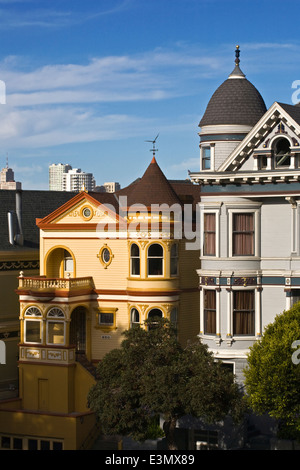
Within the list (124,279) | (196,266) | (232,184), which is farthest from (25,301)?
(232,184)

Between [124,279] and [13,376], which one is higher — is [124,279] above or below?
above

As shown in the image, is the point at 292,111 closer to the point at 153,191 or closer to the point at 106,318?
the point at 153,191

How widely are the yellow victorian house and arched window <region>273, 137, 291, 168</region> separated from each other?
6.95m

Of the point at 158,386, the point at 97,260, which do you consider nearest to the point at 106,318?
the point at 97,260

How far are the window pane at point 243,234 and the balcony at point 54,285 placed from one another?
345 inches

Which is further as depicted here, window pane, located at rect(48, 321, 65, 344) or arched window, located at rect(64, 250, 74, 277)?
arched window, located at rect(64, 250, 74, 277)

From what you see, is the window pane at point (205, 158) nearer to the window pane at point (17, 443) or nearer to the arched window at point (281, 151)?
the arched window at point (281, 151)

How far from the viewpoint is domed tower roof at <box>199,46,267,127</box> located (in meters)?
44.9

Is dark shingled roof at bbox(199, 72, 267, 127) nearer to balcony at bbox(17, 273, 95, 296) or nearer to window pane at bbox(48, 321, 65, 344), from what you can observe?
balcony at bbox(17, 273, 95, 296)

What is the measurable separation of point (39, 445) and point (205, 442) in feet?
27.8

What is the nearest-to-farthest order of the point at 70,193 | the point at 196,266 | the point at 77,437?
the point at 77,437 < the point at 196,266 < the point at 70,193

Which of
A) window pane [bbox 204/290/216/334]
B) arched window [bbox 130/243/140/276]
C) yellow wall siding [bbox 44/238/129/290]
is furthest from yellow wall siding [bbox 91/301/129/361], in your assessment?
window pane [bbox 204/290/216/334]

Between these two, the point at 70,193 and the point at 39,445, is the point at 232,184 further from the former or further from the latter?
the point at 70,193
